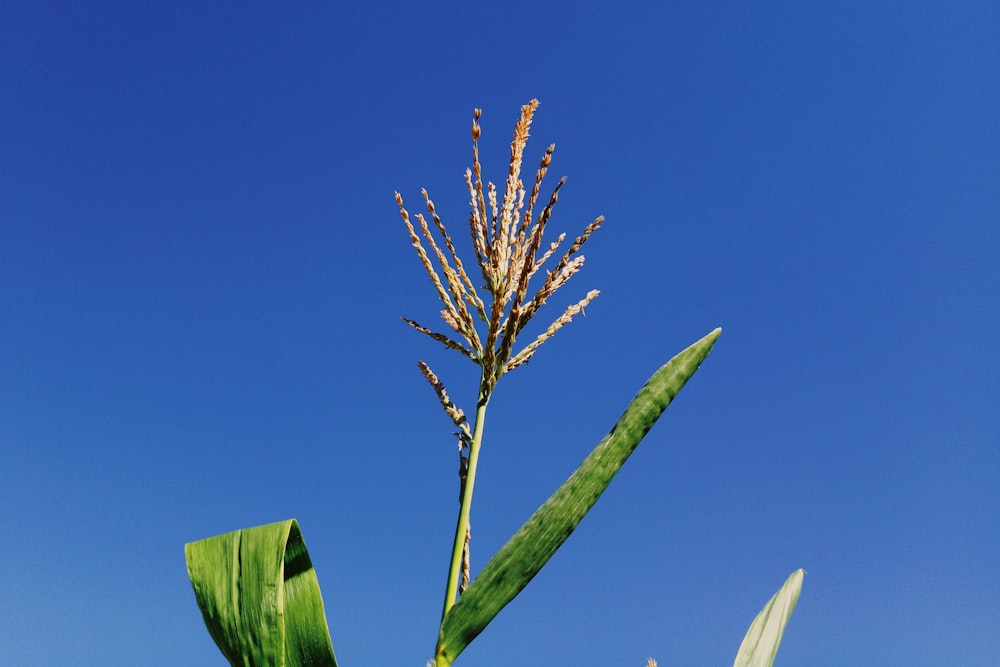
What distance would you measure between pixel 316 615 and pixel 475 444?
0.39m

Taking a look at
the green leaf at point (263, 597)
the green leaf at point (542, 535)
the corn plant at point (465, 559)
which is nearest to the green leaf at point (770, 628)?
the corn plant at point (465, 559)

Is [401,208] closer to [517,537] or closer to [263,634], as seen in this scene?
[517,537]

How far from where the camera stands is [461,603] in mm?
1119

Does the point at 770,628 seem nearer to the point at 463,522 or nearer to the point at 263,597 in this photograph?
the point at 463,522

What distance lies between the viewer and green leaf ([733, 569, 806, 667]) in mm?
1329

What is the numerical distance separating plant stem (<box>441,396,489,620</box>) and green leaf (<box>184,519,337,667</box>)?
21 centimetres

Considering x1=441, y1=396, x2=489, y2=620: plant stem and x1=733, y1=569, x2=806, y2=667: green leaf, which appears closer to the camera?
x1=441, y1=396, x2=489, y2=620: plant stem

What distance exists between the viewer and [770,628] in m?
1.40

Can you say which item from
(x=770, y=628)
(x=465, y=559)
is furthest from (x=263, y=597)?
(x=770, y=628)

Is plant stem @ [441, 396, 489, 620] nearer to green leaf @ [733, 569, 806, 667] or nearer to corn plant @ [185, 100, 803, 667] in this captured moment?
corn plant @ [185, 100, 803, 667]

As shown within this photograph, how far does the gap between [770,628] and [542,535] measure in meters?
0.61

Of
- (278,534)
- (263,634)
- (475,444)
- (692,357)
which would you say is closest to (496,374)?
(475,444)

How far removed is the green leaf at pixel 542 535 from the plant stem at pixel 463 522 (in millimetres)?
52

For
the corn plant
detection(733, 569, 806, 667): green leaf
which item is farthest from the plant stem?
detection(733, 569, 806, 667): green leaf
